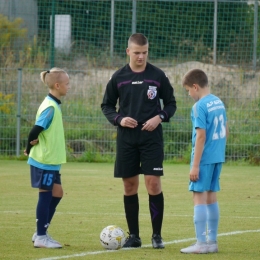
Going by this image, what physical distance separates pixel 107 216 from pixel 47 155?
2.32 m

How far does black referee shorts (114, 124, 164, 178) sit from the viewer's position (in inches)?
298

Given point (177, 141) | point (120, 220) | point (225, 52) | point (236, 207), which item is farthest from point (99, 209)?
point (225, 52)

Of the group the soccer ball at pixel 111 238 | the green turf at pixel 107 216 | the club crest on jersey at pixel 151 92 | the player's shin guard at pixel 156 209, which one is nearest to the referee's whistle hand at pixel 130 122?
the club crest on jersey at pixel 151 92

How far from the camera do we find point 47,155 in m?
→ 7.62

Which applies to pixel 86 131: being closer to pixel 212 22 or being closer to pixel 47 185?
pixel 212 22

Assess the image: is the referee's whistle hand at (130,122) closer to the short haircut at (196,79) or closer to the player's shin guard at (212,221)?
the short haircut at (196,79)

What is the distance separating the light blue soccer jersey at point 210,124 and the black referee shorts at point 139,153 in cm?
47

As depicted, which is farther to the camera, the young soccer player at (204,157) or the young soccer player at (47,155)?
the young soccer player at (47,155)

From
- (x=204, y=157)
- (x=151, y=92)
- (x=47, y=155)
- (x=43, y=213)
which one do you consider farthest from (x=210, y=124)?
(x=43, y=213)

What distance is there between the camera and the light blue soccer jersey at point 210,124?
23.7 ft

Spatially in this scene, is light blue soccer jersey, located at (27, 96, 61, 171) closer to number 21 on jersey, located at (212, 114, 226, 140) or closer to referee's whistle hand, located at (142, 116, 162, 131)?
referee's whistle hand, located at (142, 116, 162, 131)

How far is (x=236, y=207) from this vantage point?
35.3ft

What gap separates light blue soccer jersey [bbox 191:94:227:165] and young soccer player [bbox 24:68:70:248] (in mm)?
1367

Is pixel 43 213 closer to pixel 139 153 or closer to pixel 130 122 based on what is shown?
pixel 139 153
